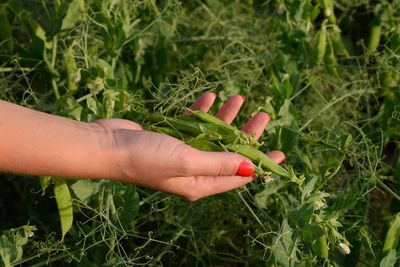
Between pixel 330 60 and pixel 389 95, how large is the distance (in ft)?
0.96

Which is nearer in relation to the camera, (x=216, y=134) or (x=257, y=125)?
(x=216, y=134)

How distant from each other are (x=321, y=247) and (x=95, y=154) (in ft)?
2.32

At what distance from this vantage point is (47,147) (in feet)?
3.87

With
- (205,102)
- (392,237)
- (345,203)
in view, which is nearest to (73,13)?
(205,102)

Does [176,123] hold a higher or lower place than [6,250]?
higher

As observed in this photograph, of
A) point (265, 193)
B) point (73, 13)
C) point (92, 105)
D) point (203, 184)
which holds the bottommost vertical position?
point (265, 193)

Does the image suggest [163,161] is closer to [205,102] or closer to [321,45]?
[205,102]

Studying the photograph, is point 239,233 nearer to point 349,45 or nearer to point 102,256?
point 102,256

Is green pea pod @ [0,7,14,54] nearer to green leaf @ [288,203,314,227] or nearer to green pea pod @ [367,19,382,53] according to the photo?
green leaf @ [288,203,314,227]

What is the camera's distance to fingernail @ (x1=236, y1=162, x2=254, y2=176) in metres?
1.26

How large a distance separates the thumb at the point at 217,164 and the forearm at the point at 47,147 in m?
0.23

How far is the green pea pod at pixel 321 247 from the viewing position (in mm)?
1325

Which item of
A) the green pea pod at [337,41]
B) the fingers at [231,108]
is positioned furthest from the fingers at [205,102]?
Answer: the green pea pod at [337,41]

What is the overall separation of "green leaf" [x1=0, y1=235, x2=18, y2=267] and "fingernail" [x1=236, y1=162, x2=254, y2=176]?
722mm
